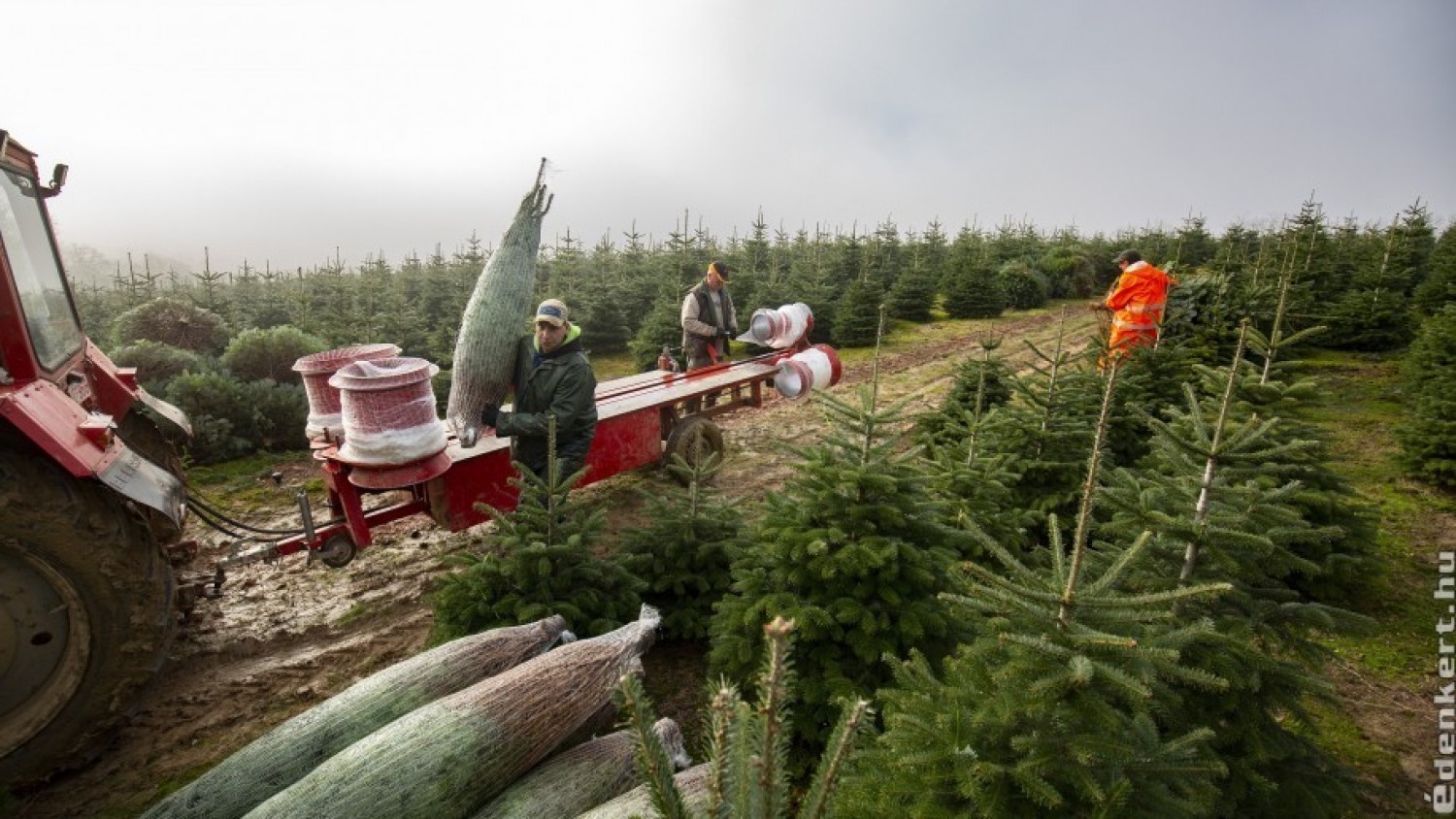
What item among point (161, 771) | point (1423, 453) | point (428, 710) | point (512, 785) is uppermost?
point (1423, 453)

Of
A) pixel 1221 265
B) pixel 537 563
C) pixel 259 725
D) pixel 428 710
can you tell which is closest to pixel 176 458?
pixel 259 725

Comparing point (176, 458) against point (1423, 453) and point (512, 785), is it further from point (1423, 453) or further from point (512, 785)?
point (1423, 453)

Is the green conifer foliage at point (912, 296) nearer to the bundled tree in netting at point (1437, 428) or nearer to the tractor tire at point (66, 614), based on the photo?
the bundled tree in netting at point (1437, 428)

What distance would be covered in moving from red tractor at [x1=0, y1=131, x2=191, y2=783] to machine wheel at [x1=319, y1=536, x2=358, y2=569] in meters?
0.85

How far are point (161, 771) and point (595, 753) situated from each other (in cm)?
247

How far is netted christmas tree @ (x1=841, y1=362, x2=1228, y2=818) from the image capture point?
1799 millimetres

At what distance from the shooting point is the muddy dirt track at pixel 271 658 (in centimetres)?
333

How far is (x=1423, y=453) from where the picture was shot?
6.44 m

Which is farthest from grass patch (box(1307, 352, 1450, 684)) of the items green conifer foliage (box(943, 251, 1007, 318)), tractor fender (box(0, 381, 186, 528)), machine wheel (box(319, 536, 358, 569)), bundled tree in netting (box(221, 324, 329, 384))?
bundled tree in netting (box(221, 324, 329, 384))

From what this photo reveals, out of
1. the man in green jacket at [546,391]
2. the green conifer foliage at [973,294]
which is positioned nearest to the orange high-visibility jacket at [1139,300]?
the man in green jacket at [546,391]

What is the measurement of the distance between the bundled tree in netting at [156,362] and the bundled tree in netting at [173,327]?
58.9 inches

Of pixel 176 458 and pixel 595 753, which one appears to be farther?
pixel 176 458

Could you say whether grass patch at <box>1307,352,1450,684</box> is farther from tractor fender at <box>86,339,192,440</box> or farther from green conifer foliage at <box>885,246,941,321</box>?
green conifer foliage at <box>885,246,941,321</box>

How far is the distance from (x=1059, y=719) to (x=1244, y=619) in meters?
1.05
